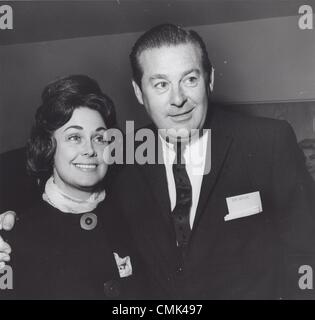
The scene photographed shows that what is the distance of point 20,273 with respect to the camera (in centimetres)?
114

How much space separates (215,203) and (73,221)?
1.43ft

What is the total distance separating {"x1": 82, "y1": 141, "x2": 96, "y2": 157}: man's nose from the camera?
1.16m

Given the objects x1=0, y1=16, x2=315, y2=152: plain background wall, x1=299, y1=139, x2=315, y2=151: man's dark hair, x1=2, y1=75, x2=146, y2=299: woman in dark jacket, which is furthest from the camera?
x1=299, y1=139, x2=315, y2=151: man's dark hair

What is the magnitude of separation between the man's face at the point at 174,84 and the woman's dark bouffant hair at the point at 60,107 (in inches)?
5.4

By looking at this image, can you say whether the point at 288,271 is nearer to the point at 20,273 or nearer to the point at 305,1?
the point at 20,273

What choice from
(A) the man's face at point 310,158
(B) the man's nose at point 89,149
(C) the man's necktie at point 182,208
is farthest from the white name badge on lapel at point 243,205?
(A) the man's face at point 310,158

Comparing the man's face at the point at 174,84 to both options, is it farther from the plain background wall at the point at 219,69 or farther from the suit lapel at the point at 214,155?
the plain background wall at the point at 219,69

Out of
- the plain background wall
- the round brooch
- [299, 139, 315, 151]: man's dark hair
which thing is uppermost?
the plain background wall

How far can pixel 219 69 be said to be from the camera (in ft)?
6.27

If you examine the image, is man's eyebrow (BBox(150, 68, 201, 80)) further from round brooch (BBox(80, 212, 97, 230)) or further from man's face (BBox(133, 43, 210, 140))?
round brooch (BBox(80, 212, 97, 230))

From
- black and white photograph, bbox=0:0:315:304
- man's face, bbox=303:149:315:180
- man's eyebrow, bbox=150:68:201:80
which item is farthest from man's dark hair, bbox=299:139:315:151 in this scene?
man's eyebrow, bbox=150:68:201:80

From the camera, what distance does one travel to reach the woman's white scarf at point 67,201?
118 centimetres

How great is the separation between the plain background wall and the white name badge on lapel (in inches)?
28.3

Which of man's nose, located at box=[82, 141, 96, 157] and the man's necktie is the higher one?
man's nose, located at box=[82, 141, 96, 157]
